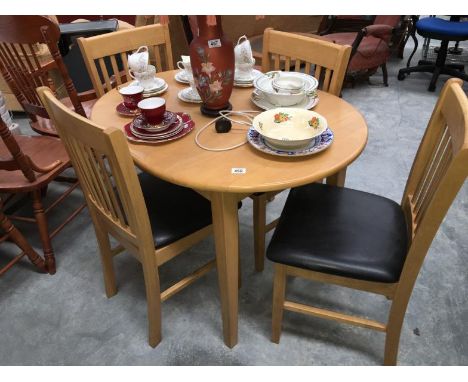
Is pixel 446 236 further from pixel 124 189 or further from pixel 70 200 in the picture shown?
pixel 70 200

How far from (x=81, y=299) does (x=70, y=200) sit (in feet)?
2.55

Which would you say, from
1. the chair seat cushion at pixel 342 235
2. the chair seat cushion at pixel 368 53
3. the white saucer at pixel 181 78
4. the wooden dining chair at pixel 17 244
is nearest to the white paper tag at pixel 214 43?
the white saucer at pixel 181 78

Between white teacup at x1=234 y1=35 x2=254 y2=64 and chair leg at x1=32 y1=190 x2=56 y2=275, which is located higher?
white teacup at x1=234 y1=35 x2=254 y2=64

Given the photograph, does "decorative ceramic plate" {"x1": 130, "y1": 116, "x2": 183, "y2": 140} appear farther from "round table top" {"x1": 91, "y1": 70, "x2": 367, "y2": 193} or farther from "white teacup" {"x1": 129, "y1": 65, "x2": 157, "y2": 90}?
"white teacup" {"x1": 129, "y1": 65, "x2": 157, "y2": 90}

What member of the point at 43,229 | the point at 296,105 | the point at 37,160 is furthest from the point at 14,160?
the point at 296,105

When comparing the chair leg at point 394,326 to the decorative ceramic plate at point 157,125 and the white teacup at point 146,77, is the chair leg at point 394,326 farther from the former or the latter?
the white teacup at point 146,77

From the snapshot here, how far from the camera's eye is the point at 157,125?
1.24 m

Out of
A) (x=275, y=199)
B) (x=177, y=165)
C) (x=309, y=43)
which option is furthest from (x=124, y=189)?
(x=275, y=199)

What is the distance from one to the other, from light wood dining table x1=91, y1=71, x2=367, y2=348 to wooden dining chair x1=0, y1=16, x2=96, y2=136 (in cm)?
57

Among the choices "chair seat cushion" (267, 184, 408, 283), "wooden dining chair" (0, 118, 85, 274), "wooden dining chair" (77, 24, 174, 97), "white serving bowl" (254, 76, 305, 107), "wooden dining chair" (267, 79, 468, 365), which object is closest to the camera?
"wooden dining chair" (267, 79, 468, 365)

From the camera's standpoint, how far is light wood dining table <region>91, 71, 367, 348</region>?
1.01 m

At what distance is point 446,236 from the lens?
6.07 ft

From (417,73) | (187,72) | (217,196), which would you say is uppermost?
(187,72)

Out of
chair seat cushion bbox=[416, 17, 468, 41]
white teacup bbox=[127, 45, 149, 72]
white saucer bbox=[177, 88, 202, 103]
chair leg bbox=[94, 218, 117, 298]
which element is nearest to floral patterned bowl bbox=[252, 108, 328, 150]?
white saucer bbox=[177, 88, 202, 103]
